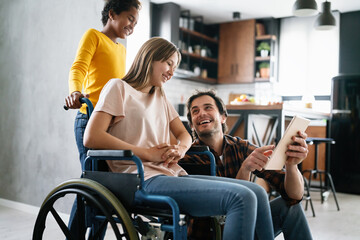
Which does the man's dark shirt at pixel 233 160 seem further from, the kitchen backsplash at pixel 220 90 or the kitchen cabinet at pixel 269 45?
the kitchen cabinet at pixel 269 45

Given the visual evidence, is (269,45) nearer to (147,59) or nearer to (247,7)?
(247,7)

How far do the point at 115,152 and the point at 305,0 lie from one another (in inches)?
131

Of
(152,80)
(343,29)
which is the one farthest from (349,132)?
(152,80)

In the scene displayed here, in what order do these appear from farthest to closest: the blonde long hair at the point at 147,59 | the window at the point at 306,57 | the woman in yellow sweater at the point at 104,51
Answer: the window at the point at 306,57, the woman in yellow sweater at the point at 104,51, the blonde long hair at the point at 147,59

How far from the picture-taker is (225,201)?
1209 millimetres

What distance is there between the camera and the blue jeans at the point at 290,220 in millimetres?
1532

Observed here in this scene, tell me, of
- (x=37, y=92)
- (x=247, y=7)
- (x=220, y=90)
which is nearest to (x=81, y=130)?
(x=37, y=92)

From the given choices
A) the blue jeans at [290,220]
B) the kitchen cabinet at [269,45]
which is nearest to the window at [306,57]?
the kitchen cabinet at [269,45]

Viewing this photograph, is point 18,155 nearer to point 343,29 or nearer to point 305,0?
point 305,0

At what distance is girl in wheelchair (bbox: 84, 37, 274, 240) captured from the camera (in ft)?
3.93

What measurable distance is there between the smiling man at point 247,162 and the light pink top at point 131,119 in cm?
34

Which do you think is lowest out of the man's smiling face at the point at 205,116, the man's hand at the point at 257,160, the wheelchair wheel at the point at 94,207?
the wheelchair wheel at the point at 94,207

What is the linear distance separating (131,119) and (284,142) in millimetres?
559

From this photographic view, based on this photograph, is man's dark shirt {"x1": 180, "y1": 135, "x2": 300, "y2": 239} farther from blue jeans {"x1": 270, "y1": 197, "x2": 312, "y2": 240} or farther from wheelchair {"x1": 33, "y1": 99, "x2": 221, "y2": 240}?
wheelchair {"x1": 33, "y1": 99, "x2": 221, "y2": 240}
